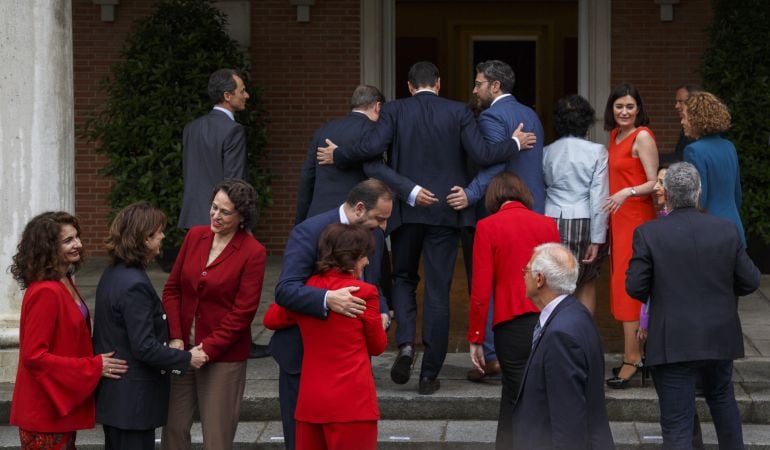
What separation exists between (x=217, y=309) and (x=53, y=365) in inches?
32.5

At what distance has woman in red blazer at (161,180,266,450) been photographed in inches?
231

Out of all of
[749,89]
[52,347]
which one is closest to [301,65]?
[749,89]

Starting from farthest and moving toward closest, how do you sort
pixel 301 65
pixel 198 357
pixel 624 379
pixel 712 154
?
pixel 301 65 < pixel 624 379 < pixel 712 154 < pixel 198 357

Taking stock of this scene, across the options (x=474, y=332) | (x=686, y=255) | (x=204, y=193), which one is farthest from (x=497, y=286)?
(x=204, y=193)

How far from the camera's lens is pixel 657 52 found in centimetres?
1312

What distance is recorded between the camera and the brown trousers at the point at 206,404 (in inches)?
235

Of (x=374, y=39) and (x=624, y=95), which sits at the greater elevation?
(x=374, y=39)

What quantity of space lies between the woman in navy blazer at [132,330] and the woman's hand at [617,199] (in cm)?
287

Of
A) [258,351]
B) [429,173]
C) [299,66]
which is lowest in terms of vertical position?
[258,351]

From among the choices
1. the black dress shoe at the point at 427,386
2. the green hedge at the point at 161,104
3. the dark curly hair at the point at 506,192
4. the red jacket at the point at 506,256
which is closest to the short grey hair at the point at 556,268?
the red jacket at the point at 506,256

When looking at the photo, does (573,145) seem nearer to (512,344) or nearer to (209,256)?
(512,344)

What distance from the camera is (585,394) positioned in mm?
4781

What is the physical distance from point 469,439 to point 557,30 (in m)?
9.45

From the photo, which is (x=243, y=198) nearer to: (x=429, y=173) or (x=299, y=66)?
(x=429, y=173)
